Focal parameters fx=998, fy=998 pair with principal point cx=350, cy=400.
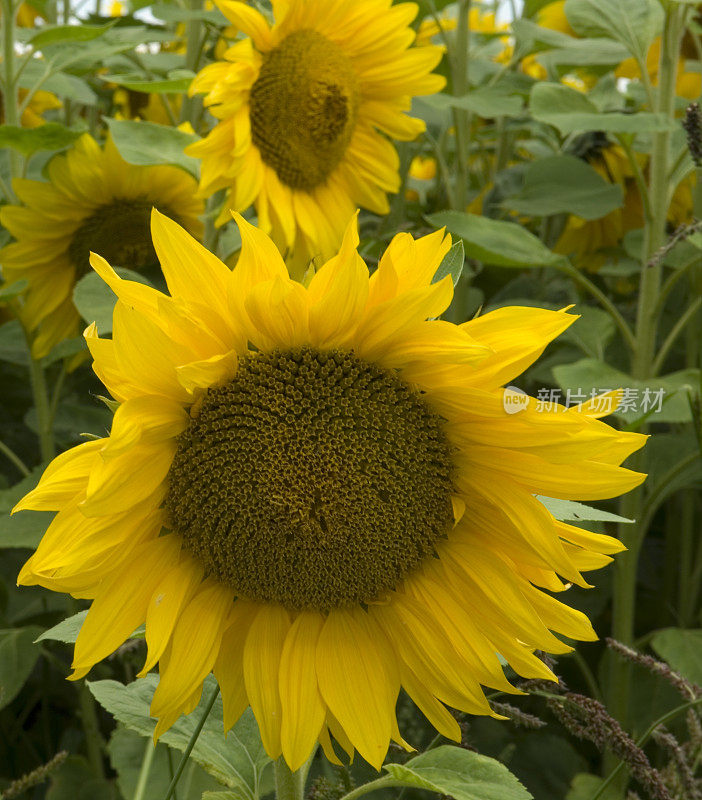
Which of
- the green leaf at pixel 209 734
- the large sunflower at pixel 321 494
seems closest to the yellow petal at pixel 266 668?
the large sunflower at pixel 321 494

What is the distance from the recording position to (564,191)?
172 cm

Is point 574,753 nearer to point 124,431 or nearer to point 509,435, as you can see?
point 509,435

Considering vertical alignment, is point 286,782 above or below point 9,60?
below

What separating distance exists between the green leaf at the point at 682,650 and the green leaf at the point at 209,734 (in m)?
0.68

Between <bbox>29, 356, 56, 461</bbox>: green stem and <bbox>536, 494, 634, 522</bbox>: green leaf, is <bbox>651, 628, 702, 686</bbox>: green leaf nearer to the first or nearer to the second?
<bbox>536, 494, 634, 522</bbox>: green leaf

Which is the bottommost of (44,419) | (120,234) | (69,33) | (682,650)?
(682,650)

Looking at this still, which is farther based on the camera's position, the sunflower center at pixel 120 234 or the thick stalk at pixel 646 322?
the sunflower center at pixel 120 234

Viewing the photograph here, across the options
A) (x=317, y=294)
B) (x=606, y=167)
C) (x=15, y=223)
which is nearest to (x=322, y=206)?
(x=15, y=223)

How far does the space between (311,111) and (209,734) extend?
92 centimetres

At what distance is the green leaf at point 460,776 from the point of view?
750 mm

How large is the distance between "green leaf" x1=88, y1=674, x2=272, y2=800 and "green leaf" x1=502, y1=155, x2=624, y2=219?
1013mm

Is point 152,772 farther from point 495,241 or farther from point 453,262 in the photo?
point 495,241

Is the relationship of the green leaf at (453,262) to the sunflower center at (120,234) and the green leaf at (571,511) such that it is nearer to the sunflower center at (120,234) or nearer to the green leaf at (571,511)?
the green leaf at (571,511)
